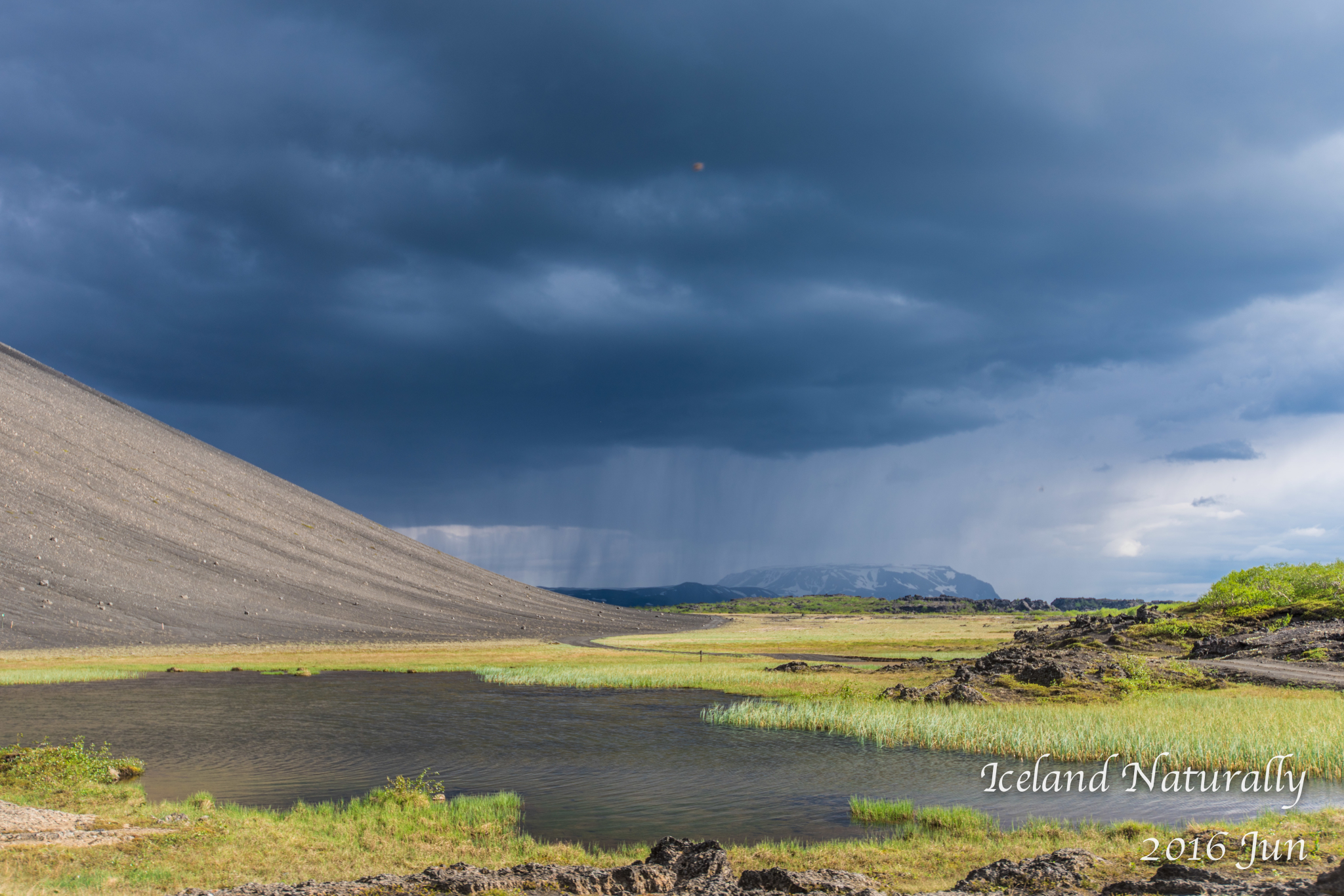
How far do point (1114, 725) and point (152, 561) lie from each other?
6318 inches

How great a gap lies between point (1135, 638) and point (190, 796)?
80.6 m

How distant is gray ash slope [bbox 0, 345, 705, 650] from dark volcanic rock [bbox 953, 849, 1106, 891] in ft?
376

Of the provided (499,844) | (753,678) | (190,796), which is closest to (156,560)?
(753,678)

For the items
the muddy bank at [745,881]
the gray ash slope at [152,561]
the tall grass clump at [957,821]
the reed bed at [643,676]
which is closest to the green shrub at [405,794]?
the muddy bank at [745,881]

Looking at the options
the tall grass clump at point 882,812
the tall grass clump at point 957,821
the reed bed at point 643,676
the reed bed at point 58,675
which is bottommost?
the reed bed at point 58,675

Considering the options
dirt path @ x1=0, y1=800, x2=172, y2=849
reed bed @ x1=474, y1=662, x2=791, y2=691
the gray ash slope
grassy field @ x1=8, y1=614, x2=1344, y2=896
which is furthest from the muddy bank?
A: the gray ash slope

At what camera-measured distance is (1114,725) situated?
2983 cm

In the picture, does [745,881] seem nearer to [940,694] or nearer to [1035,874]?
[1035,874]

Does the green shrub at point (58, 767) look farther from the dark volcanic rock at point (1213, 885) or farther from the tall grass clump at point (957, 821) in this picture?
the dark volcanic rock at point (1213, 885)

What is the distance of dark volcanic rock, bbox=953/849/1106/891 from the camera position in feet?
41.9

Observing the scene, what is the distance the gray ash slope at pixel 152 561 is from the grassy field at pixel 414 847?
9996cm

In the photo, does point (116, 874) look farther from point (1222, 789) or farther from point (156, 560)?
point (156, 560)

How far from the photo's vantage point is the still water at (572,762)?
20250mm

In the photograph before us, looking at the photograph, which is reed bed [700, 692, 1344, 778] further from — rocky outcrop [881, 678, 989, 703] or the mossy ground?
the mossy ground
